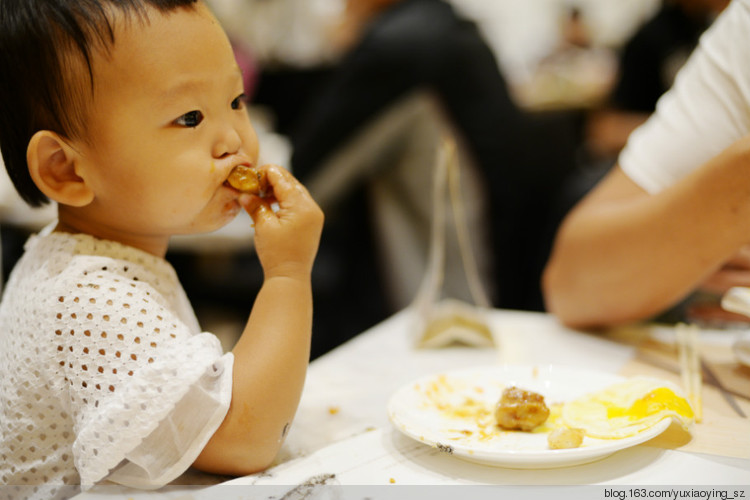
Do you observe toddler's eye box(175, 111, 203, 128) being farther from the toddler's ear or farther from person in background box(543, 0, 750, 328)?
person in background box(543, 0, 750, 328)

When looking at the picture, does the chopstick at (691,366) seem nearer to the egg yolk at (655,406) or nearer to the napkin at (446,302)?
the egg yolk at (655,406)

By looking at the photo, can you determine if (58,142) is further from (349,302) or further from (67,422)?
(349,302)

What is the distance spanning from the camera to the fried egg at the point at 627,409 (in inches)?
26.4

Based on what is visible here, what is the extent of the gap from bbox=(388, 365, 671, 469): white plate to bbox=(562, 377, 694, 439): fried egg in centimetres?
2

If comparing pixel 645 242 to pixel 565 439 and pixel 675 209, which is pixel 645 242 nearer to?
pixel 675 209

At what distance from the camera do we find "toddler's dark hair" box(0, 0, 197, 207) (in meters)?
0.68

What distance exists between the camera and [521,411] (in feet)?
2.32

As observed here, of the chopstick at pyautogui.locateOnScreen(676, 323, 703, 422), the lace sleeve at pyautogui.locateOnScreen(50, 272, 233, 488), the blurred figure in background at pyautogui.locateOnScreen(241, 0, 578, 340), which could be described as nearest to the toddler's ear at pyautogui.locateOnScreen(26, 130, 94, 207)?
the lace sleeve at pyautogui.locateOnScreen(50, 272, 233, 488)

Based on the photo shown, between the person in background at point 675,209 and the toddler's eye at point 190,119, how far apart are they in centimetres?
69

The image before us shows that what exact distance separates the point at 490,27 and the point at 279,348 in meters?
6.45

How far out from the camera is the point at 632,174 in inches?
44.7

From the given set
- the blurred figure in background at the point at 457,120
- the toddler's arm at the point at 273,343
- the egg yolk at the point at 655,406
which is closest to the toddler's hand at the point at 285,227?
the toddler's arm at the point at 273,343

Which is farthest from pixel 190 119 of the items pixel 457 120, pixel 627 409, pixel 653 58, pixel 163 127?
pixel 653 58

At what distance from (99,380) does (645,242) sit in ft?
2.74
